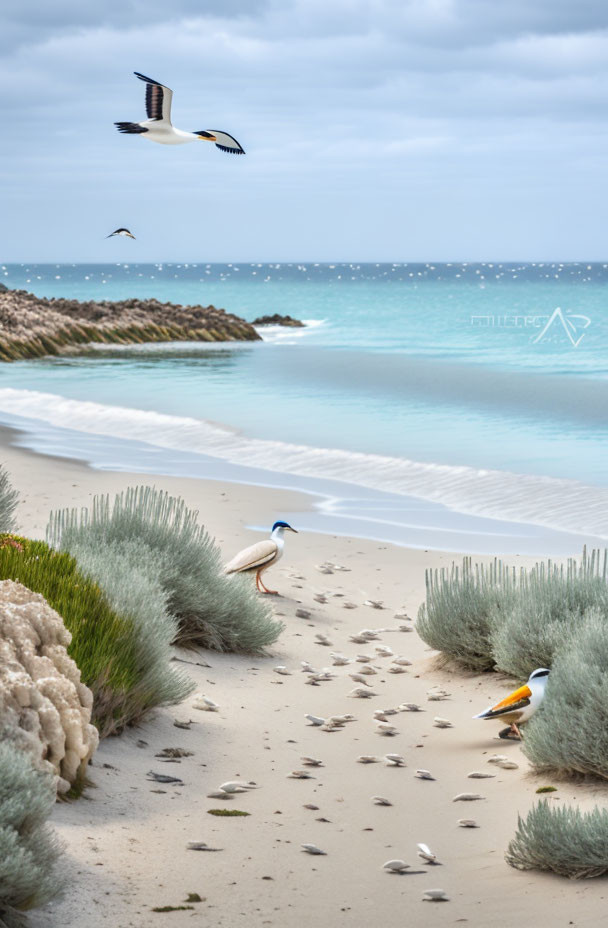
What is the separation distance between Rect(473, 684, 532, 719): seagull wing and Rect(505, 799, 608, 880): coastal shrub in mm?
1601

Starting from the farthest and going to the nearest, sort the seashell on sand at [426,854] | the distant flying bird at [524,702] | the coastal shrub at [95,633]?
the distant flying bird at [524,702]
the coastal shrub at [95,633]
the seashell on sand at [426,854]

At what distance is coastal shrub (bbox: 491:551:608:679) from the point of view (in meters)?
7.27

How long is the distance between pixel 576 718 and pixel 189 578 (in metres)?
3.51

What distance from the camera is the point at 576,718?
5668 mm

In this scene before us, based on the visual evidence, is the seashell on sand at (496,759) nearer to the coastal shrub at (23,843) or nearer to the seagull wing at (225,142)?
the coastal shrub at (23,843)

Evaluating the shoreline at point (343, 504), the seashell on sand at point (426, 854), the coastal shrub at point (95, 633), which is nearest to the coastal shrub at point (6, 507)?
the coastal shrub at point (95, 633)

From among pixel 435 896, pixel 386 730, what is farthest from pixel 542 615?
pixel 435 896

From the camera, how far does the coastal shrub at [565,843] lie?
4484 millimetres

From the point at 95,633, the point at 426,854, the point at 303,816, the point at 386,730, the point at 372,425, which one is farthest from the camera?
the point at 372,425

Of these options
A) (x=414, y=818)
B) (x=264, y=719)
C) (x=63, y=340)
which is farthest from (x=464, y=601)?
(x=63, y=340)

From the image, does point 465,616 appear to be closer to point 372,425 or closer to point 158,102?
point 158,102

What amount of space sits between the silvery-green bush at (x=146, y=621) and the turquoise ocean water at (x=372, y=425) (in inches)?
262

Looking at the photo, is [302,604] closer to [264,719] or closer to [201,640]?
[201,640]

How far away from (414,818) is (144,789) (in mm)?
1338
